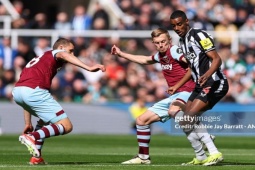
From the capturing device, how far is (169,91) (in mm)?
13039

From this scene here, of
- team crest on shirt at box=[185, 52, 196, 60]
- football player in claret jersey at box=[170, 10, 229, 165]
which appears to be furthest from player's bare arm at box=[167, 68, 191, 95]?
team crest on shirt at box=[185, 52, 196, 60]

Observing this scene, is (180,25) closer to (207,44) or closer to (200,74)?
(207,44)

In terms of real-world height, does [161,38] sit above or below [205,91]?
above

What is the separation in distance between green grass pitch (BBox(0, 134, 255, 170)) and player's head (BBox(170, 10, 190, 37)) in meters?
2.06

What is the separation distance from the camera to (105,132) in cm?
2561

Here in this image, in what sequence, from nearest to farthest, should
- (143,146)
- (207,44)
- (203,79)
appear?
(203,79) < (207,44) < (143,146)

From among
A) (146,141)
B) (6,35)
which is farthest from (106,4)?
(146,141)

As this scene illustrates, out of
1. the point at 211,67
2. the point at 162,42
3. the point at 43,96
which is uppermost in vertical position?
the point at 162,42

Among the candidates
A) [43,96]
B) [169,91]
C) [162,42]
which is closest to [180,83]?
[169,91]

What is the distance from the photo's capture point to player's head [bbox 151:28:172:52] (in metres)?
13.3

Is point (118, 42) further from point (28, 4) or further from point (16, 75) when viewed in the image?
point (28, 4)

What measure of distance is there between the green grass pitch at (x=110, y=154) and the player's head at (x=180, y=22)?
2.06 meters

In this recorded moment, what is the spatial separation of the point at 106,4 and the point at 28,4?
159 inches

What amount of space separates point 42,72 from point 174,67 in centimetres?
226
